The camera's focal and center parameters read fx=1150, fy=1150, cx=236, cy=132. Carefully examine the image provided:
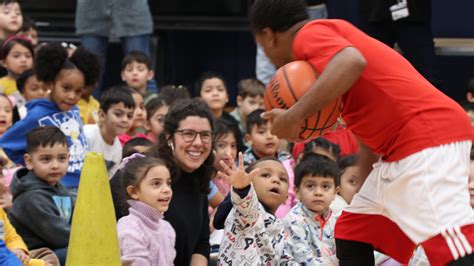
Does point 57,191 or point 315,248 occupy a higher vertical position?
point 57,191

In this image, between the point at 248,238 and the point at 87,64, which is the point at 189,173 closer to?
the point at 248,238

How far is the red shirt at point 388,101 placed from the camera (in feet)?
19.6

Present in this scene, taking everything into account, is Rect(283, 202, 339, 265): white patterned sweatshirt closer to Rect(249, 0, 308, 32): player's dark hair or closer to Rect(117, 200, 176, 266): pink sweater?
Rect(117, 200, 176, 266): pink sweater

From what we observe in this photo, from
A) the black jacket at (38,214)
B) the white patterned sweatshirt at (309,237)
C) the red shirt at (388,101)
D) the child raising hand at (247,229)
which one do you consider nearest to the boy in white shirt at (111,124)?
the black jacket at (38,214)

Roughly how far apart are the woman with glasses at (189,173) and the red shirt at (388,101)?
1759mm

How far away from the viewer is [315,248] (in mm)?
7918

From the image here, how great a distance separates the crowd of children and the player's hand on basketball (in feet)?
0.36

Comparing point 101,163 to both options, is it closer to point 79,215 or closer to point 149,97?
point 79,215

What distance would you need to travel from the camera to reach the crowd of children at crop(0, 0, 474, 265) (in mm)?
7234

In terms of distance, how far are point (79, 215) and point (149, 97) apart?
16.3 feet

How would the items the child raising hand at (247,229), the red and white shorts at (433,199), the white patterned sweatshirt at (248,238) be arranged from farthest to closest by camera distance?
the white patterned sweatshirt at (248,238), the child raising hand at (247,229), the red and white shorts at (433,199)

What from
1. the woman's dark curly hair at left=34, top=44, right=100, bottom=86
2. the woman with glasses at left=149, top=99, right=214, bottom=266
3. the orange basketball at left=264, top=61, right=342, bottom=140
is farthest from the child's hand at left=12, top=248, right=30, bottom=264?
the woman's dark curly hair at left=34, top=44, right=100, bottom=86

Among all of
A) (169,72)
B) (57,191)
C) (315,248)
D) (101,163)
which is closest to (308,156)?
(315,248)

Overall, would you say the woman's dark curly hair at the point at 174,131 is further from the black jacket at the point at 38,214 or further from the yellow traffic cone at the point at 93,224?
the yellow traffic cone at the point at 93,224
